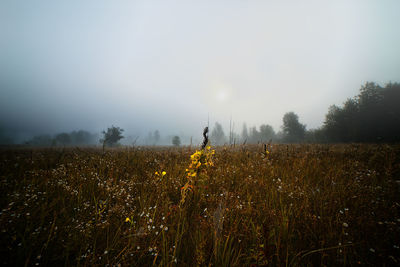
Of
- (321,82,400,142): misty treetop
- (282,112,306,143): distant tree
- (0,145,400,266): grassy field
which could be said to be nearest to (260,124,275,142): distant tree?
(282,112,306,143): distant tree

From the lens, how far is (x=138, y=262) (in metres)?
1.47

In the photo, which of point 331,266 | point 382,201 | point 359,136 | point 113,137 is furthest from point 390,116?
point 113,137

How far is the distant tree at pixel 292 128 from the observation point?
5375 cm

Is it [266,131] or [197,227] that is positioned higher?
[266,131]

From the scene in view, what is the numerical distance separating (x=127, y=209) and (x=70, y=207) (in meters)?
0.84

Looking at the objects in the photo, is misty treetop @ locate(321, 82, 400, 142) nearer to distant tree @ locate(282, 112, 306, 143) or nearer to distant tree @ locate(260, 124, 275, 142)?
distant tree @ locate(282, 112, 306, 143)

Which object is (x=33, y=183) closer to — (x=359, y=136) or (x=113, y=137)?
(x=359, y=136)

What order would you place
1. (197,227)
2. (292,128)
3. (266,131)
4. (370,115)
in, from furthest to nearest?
(266,131), (292,128), (370,115), (197,227)

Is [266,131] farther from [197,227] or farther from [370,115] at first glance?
[197,227]

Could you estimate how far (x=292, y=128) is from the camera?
2163 inches

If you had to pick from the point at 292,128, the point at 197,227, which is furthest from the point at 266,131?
the point at 197,227

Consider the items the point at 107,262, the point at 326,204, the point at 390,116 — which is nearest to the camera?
the point at 107,262

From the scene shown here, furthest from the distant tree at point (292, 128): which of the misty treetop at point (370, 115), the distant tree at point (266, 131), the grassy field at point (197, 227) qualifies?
the grassy field at point (197, 227)

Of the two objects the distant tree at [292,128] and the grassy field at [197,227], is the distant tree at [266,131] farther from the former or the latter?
the grassy field at [197,227]
